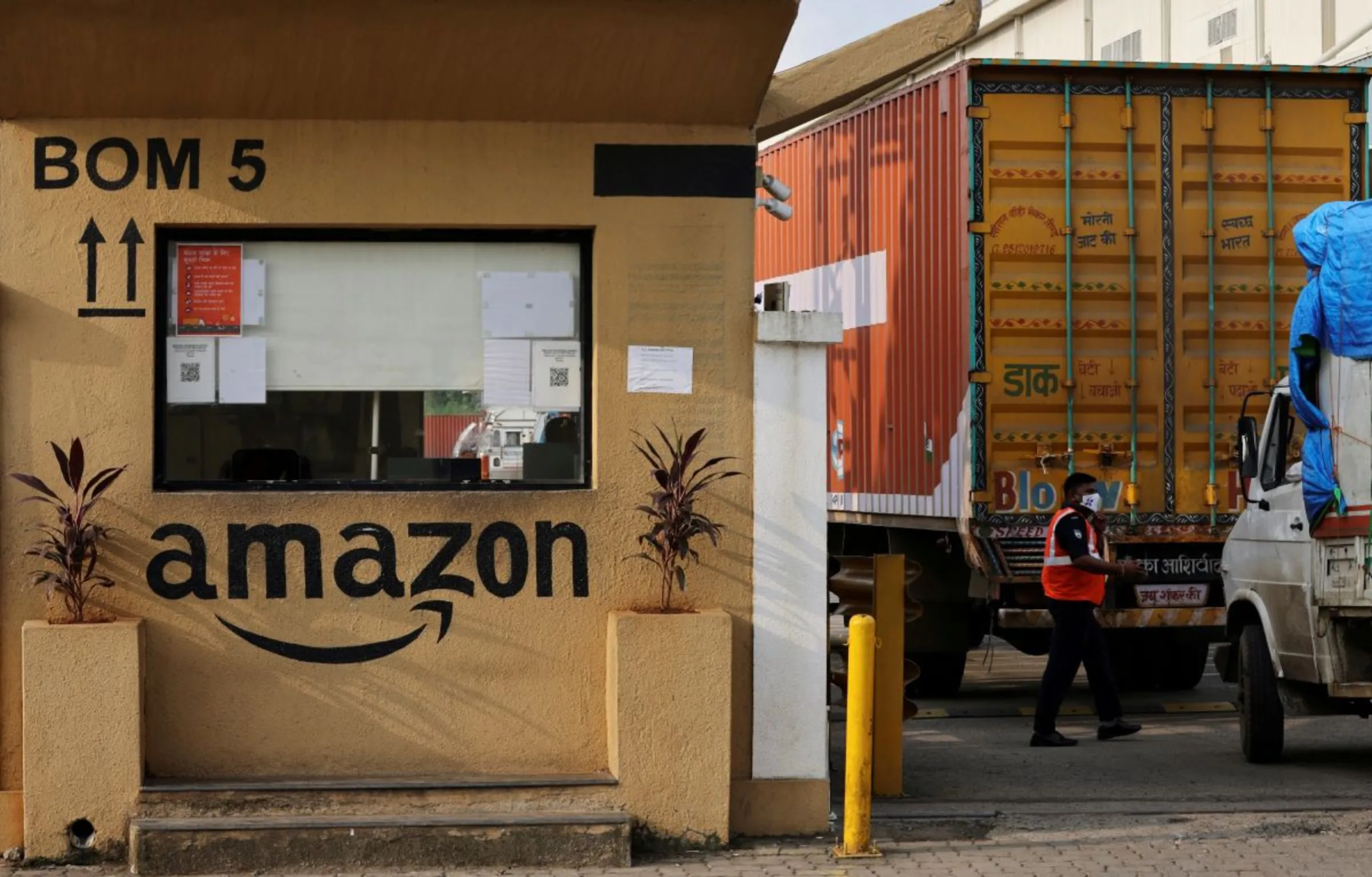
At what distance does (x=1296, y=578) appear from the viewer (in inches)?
402

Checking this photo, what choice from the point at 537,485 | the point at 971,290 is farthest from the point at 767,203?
the point at 971,290

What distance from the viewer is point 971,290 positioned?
1166 centimetres

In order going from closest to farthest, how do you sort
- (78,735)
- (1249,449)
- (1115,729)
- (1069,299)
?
(78,735) < (1249,449) < (1115,729) < (1069,299)

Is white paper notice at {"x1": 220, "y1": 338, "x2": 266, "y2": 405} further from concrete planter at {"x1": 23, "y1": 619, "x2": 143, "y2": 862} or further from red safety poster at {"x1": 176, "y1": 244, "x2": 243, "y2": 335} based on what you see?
concrete planter at {"x1": 23, "y1": 619, "x2": 143, "y2": 862}

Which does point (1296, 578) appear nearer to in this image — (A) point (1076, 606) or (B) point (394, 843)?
(A) point (1076, 606)

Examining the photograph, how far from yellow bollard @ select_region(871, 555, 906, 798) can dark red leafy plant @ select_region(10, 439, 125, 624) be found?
3.78 meters

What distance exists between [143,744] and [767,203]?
12.8ft

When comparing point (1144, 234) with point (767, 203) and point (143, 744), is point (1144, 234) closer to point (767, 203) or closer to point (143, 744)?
point (767, 203)

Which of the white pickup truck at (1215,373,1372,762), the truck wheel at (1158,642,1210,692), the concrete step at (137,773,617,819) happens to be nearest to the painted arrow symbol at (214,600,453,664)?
the concrete step at (137,773,617,819)

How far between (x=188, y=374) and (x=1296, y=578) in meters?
5.94

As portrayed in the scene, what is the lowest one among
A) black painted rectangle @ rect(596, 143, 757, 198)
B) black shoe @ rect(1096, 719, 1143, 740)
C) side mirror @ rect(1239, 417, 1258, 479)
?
black shoe @ rect(1096, 719, 1143, 740)

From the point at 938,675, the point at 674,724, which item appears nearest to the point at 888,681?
the point at 674,724

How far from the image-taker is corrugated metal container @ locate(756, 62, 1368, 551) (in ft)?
38.4

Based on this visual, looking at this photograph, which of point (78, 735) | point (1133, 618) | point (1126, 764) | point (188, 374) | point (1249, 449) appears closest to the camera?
point (78, 735)
